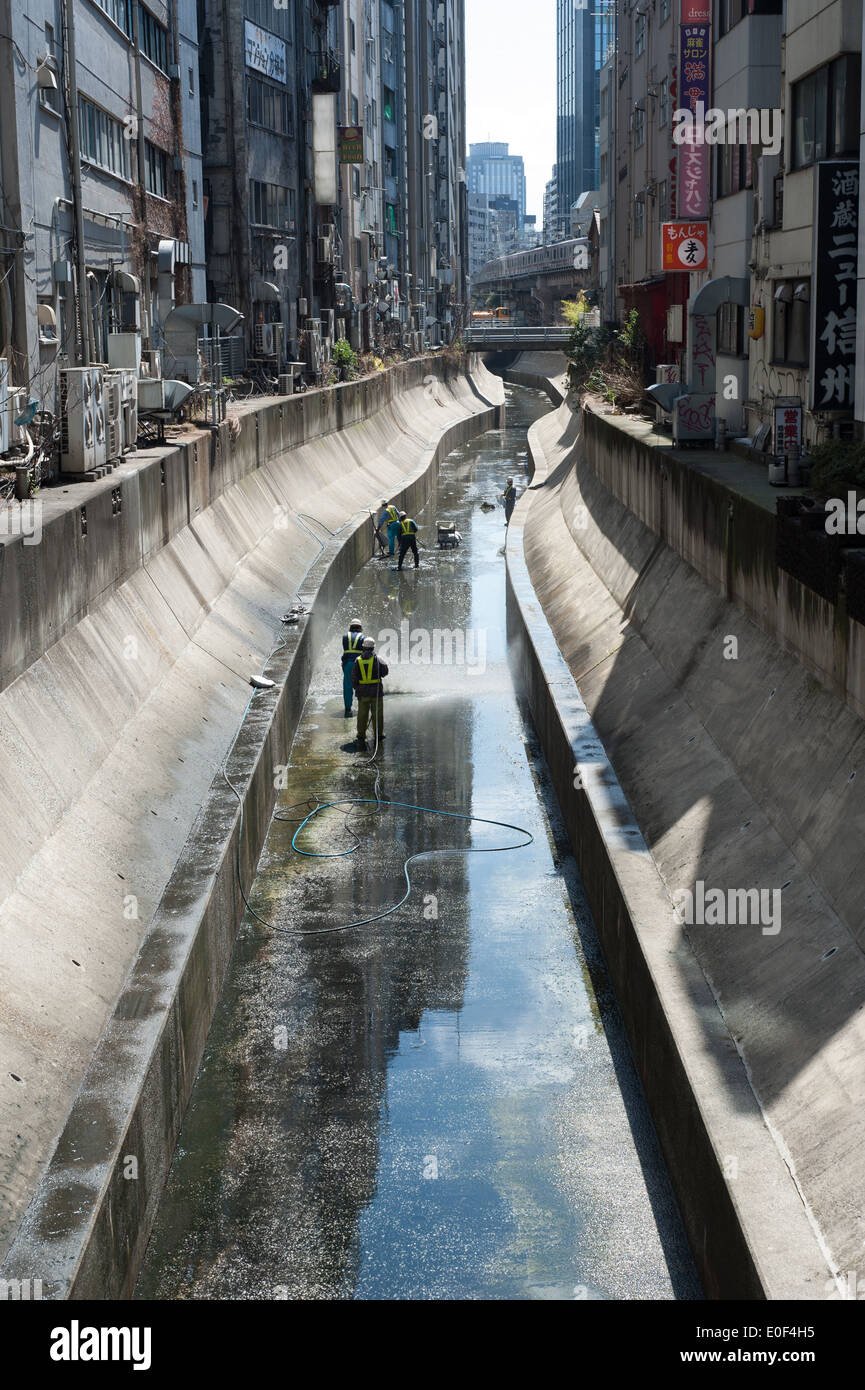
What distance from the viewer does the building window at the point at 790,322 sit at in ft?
77.2

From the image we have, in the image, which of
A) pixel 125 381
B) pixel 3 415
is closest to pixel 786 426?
pixel 3 415

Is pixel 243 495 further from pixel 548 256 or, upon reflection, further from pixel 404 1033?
pixel 548 256

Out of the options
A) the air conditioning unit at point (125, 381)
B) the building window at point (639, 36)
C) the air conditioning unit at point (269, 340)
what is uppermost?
the building window at point (639, 36)

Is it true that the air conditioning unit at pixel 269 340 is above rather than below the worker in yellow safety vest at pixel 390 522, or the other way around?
above

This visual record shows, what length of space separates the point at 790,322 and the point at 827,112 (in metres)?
3.79

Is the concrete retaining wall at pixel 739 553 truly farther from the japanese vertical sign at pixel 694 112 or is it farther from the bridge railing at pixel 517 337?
the bridge railing at pixel 517 337

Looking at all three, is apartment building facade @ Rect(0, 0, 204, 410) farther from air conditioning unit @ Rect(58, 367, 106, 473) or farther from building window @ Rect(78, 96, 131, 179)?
air conditioning unit @ Rect(58, 367, 106, 473)

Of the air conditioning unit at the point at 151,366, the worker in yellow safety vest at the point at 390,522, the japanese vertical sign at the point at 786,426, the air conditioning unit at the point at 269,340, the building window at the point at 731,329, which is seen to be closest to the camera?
the japanese vertical sign at the point at 786,426

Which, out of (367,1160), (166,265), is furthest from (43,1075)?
(166,265)

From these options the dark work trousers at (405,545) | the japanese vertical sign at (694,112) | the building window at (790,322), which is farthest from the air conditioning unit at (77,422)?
the dark work trousers at (405,545)

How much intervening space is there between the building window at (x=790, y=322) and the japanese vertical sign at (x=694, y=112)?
22.5 ft

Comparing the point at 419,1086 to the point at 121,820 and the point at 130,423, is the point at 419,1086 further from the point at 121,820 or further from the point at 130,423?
the point at 130,423

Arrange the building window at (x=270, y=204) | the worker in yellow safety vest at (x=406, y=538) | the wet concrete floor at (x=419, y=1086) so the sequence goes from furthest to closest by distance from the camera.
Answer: the building window at (x=270, y=204) → the worker in yellow safety vest at (x=406, y=538) → the wet concrete floor at (x=419, y=1086)
